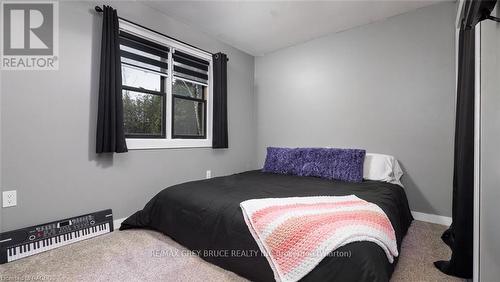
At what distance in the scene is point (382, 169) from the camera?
2449mm

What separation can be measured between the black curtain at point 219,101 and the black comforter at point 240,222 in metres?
0.98

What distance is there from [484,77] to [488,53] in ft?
0.35

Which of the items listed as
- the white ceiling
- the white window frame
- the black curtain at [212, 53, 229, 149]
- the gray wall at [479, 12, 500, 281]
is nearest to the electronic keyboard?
the white window frame

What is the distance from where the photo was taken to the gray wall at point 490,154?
2.89 ft

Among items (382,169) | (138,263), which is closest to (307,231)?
(138,263)

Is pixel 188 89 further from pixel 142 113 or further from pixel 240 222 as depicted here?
pixel 240 222

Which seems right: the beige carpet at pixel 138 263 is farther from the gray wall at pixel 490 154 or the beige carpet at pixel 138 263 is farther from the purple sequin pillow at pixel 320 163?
the purple sequin pillow at pixel 320 163

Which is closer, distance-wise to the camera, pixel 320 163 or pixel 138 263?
pixel 138 263

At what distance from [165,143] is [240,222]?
1.60 metres

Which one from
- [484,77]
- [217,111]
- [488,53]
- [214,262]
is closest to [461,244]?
[484,77]

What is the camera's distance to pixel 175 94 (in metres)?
2.80

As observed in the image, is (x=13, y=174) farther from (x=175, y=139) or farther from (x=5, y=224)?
(x=175, y=139)

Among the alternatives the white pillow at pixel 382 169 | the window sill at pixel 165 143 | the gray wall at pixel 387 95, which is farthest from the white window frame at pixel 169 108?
the white pillow at pixel 382 169

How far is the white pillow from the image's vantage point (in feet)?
7.88
